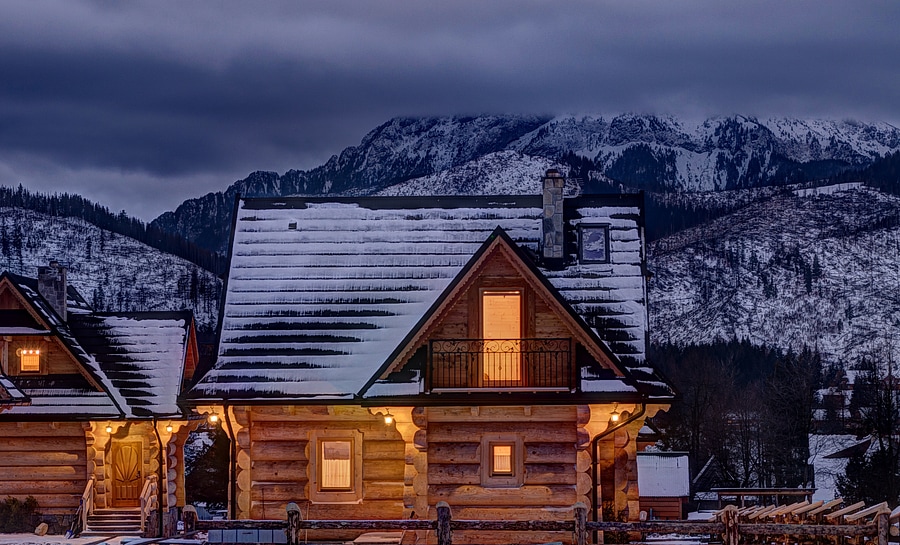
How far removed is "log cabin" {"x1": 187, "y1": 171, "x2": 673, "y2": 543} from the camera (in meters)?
21.2

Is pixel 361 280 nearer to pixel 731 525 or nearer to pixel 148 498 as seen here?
pixel 148 498

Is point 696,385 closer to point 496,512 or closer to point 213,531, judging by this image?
point 496,512

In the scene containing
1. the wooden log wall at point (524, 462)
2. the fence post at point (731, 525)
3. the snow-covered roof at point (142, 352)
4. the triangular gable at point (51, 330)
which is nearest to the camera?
the fence post at point (731, 525)

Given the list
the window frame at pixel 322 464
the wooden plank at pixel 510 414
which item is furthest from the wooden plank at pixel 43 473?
the wooden plank at pixel 510 414

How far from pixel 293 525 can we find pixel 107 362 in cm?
1445

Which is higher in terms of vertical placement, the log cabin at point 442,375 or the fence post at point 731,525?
the log cabin at point 442,375

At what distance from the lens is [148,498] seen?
1131 inches

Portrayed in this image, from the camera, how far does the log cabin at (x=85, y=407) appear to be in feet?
94.4

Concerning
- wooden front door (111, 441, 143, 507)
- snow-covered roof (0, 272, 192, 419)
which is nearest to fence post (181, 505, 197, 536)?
snow-covered roof (0, 272, 192, 419)

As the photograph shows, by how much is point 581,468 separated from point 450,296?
4318mm

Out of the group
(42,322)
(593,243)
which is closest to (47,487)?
(42,322)

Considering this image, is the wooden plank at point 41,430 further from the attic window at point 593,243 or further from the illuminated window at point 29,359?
the attic window at point 593,243

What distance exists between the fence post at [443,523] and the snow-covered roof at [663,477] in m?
29.3

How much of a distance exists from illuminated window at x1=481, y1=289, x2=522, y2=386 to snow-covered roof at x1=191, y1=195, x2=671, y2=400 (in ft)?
3.41
